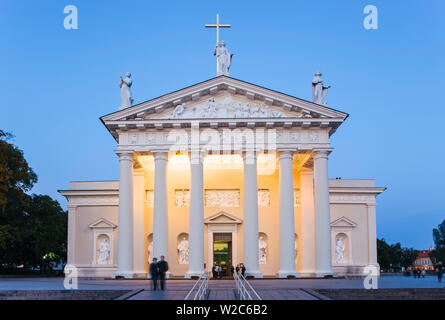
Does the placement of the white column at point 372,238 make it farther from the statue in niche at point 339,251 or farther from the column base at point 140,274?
the column base at point 140,274

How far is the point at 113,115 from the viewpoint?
36.0 m

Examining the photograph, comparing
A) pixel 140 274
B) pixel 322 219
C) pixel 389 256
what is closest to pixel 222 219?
pixel 140 274

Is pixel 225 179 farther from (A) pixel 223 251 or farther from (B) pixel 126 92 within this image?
(B) pixel 126 92

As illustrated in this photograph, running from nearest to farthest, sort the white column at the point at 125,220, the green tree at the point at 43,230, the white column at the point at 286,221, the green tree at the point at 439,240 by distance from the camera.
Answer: the white column at the point at 286,221 < the white column at the point at 125,220 < the green tree at the point at 43,230 < the green tree at the point at 439,240

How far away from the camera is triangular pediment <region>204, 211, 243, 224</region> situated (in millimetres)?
39906

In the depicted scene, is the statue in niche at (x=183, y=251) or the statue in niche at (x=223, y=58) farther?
the statue in niche at (x=183, y=251)

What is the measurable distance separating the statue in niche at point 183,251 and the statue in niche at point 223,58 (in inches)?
477

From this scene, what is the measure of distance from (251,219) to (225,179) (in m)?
6.62

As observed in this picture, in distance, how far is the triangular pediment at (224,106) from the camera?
3609 centimetres

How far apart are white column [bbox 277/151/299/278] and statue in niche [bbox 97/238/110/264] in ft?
47.0

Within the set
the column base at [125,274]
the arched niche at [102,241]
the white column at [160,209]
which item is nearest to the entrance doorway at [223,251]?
the white column at [160,209]

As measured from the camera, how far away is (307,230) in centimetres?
3928
